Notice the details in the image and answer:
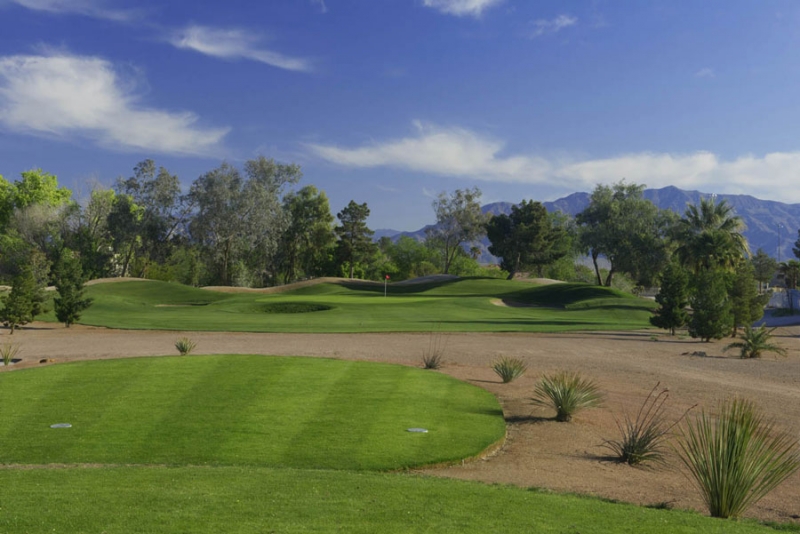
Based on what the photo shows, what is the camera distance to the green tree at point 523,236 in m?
89.3

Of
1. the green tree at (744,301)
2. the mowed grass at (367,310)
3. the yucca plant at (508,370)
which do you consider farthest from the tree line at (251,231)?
the yucca plant at (508,370)

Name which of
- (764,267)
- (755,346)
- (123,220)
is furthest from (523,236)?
(755,346)

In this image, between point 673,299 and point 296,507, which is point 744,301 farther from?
point 296,507

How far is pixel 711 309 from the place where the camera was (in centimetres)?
3222

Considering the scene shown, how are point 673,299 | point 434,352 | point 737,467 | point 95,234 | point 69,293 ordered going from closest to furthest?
point 737,467, point 434,352, point 673,299, point 69,293, point 95,234

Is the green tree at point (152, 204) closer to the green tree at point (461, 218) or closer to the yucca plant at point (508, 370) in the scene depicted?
the green tree at point (461, 218)

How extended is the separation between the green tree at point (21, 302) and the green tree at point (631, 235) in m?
60.2

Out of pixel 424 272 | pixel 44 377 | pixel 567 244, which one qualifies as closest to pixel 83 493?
pixel 44 377

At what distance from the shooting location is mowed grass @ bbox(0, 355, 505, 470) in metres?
10.8

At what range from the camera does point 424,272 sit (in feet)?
374

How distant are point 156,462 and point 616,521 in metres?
6.93

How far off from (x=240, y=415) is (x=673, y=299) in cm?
2837

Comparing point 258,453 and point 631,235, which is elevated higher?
point 631,235

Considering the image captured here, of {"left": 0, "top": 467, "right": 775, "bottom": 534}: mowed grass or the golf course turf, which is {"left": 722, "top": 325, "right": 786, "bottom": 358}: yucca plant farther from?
{"left": 0, "top": 467, "right": 775, "bottom": 534}: mowed grass
